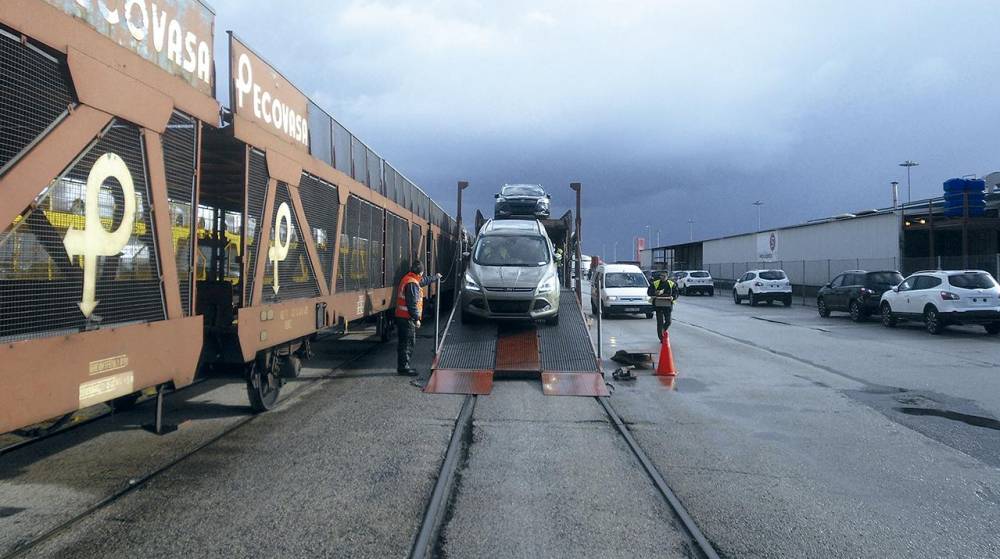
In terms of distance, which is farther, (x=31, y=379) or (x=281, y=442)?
(x=281, y=442)

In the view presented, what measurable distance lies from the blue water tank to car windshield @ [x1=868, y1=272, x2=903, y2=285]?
24.0 feet

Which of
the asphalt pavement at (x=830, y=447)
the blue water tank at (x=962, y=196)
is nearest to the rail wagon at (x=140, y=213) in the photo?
the asphalt pavement at (x=830, y=447)

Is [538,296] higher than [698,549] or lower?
higher

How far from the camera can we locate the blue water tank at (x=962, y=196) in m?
26.4

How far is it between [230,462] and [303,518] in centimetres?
165

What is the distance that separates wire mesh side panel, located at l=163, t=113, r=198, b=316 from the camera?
17.8 feet

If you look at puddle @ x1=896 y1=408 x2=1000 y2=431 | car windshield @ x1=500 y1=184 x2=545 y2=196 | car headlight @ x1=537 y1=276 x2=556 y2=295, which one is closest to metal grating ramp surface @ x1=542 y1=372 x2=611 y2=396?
car headlight @ x1=537 y1=276 x2=556 y2=295

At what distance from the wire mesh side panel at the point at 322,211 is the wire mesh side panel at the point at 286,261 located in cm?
37

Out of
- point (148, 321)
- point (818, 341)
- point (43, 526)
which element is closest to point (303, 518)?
point (43, 526)

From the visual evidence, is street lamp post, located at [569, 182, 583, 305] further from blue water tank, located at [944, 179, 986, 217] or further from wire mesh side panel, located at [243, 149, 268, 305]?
blue water tank, located at [944, 179, 986, 217]

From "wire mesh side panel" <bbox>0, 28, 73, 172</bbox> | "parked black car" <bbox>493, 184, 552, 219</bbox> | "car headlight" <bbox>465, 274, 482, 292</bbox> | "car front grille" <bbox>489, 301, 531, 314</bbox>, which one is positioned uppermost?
"parked black car" <bbox>493, 184, 552, 219</bbox>

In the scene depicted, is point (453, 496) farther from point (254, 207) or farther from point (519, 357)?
point (519, 357)

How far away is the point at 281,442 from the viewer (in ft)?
21.5

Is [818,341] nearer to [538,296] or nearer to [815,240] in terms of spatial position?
[538,296]
